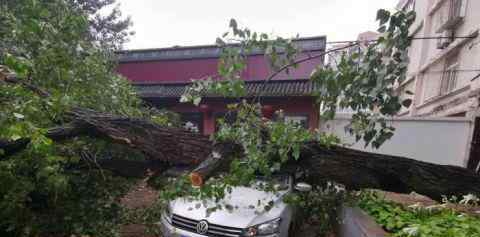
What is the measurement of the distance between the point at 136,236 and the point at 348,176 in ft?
10.4

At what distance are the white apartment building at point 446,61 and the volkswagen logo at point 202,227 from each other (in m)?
4.49

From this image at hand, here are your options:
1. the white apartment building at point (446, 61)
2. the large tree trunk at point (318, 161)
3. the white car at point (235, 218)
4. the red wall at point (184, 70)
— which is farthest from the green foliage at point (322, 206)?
the red wall at point (184, 70)

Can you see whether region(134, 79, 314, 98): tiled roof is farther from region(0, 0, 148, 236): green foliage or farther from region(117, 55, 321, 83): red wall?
region(0, 0, 148, 236): green foliage

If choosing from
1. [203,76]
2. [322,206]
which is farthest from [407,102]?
[203,76]

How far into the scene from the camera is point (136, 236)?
393 centimetres

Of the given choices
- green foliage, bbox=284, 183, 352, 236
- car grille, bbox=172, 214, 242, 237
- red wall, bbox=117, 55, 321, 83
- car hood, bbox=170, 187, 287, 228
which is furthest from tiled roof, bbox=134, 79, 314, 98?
car grille, bbox=172, 214, 242, 237

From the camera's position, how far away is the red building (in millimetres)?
8570

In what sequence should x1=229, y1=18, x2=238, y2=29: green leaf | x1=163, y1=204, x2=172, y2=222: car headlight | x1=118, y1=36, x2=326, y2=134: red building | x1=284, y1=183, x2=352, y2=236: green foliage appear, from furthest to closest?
x1=118, y1=36, x2=326, y2=134: red building
x1=284, y1=183, x2=352, y2=236: green foliage
x1=163, y1=204, x2=172, y2=222: car headlight
x1=229, y1=18, x2=238, y2=29: green leaf

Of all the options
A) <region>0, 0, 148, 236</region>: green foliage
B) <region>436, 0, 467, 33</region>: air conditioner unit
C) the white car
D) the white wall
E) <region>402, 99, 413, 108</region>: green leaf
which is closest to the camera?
<region>402, 99, 413, 108</region>: green leaf

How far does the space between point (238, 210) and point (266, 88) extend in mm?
6025

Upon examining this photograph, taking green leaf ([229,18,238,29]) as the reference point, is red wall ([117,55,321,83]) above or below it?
above

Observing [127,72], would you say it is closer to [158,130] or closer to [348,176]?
[158,130]

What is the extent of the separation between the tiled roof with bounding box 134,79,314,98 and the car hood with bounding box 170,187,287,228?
3.72 meters

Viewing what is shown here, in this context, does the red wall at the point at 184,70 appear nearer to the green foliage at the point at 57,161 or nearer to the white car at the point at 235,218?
the green foliage at the point at 57,161
